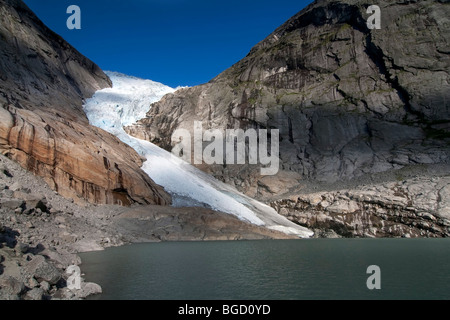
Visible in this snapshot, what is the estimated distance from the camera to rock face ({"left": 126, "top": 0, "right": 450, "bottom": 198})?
55875 mm

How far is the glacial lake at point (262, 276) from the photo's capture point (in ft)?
38.4

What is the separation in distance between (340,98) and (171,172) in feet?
121

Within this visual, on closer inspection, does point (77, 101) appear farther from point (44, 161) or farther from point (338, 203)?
point (338, 203)

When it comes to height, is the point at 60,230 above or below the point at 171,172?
below

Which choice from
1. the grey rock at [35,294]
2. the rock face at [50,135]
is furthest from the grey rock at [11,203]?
the grey rock at [35,294]

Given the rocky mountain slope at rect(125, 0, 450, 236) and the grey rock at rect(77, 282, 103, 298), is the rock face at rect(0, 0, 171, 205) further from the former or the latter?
the grey rock at rect(77, 282, 103, 298)

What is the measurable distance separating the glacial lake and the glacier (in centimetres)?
2266

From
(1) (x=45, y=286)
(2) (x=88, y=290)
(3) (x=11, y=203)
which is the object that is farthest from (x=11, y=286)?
(3) (x=11, y=203)

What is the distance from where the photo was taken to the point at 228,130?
226 feet

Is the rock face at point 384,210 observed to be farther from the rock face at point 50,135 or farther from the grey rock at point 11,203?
the grey rock at point 11,203

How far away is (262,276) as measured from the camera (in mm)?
14875

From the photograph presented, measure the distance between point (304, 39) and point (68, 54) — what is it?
5262 centimetres

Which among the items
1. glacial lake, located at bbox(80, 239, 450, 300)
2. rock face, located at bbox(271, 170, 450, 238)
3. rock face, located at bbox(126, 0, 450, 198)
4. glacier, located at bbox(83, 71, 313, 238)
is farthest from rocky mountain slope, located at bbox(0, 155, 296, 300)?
rock face, located at bbox(126, 0, 450, 198)

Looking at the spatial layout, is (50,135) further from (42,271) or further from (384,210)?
(384,210)
